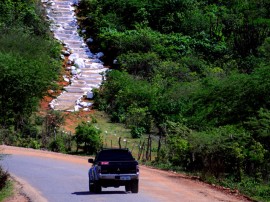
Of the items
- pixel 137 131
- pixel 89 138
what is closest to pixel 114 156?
pixel 89 138

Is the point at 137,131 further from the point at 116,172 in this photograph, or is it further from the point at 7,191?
the point at 116,172

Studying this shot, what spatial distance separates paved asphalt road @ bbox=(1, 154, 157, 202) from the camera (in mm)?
20656

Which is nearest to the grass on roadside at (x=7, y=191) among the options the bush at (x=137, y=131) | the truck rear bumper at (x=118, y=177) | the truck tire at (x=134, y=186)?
the truck rear bumper at (x=118, y=177)

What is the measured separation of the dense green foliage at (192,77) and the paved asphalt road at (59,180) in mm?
5633

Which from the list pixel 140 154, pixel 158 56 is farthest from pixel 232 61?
pixel 140 154

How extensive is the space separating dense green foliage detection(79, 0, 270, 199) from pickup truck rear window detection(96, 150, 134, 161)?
23.5ft

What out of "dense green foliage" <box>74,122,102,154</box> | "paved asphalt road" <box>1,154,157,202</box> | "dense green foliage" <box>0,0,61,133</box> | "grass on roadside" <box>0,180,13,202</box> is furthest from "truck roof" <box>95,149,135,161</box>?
"dense green foliage" <box>0,0,61,133</box>

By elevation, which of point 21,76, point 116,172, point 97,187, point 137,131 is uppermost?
point 21,76

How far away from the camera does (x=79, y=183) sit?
2550 centimetres

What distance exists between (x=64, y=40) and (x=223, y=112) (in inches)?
1427

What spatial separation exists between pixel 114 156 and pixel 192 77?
103 feet

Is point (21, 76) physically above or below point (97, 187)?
above

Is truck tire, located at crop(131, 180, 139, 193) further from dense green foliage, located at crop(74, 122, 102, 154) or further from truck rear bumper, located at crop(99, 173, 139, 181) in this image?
dense green foliage, located at crop(74, 122, 102, 154)

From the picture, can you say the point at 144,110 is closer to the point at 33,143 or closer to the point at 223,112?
the point at 33,143
